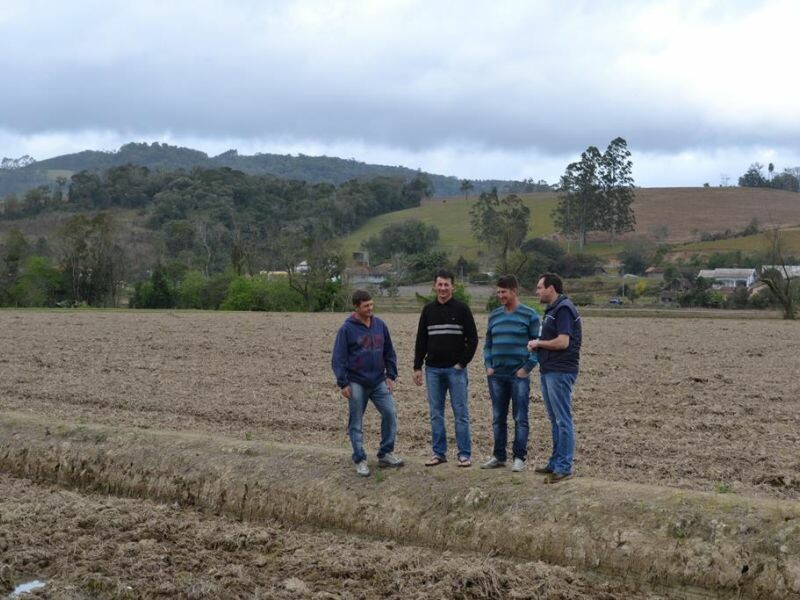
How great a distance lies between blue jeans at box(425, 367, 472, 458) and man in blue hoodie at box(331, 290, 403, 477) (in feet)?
1.46

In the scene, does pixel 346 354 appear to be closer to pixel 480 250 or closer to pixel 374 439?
pixel 374 439

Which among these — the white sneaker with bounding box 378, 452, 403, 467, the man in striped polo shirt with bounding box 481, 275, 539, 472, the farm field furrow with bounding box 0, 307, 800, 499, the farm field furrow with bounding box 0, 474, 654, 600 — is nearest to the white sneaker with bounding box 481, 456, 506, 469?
the man in striped polo shirt with bounding box 481, 275, 539, 472

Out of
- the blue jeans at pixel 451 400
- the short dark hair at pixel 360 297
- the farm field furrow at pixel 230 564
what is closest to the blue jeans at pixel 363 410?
the blue jeans at pixel 451 400

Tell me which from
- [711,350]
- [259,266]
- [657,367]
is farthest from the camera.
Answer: [259,266]

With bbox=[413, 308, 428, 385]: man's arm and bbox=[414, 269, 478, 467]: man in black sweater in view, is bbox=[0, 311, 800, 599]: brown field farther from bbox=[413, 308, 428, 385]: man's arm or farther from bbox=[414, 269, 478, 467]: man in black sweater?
bbox=[413, 308, 428, 385]: man's arm

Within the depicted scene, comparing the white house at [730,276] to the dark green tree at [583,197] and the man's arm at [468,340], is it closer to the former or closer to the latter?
the dark green tree at [583,197]

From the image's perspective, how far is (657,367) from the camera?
2498cm

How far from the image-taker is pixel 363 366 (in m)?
10.2

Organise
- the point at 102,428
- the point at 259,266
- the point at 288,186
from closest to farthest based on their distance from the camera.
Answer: the point at 102,428 → the point at 259,266 → the point at 288,186

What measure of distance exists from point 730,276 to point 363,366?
313ft

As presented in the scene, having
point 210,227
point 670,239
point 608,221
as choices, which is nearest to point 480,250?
point 608,221

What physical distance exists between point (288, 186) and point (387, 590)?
152170 millimetres

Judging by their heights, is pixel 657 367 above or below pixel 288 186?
below

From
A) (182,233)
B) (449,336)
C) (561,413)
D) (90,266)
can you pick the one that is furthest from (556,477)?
(182,233)
